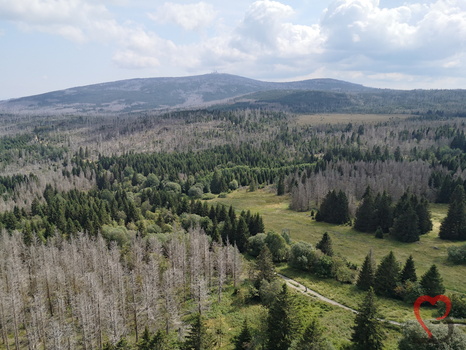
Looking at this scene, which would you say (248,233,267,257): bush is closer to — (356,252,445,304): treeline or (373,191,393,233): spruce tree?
(356,252,445,304): treeline

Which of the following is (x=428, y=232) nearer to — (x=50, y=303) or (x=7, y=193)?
(x=50, y=303)

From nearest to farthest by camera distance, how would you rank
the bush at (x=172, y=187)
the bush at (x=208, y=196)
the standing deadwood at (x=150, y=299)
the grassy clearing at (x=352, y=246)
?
the standing deadwood at (x=150, y=299) → the grassy clearing at (x=352, y=246) → the bush at (x=208, y=196) → the bush at (x=172, y=187)

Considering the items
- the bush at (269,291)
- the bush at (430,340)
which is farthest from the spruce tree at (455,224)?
the bush at (269,291)

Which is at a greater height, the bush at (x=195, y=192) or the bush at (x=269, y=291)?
the bush at (x=269, y=291)

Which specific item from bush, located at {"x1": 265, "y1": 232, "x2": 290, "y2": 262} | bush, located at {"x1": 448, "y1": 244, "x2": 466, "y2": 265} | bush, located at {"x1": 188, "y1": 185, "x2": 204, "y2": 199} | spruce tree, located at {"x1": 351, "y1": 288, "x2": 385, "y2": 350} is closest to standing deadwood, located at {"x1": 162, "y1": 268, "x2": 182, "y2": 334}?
bush, located at {"x1": 265, "y1": 232, "x2": 290, "y2": 262}

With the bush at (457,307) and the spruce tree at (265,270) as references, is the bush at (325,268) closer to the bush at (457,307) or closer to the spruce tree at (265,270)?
the spruce tree at (265,270)
